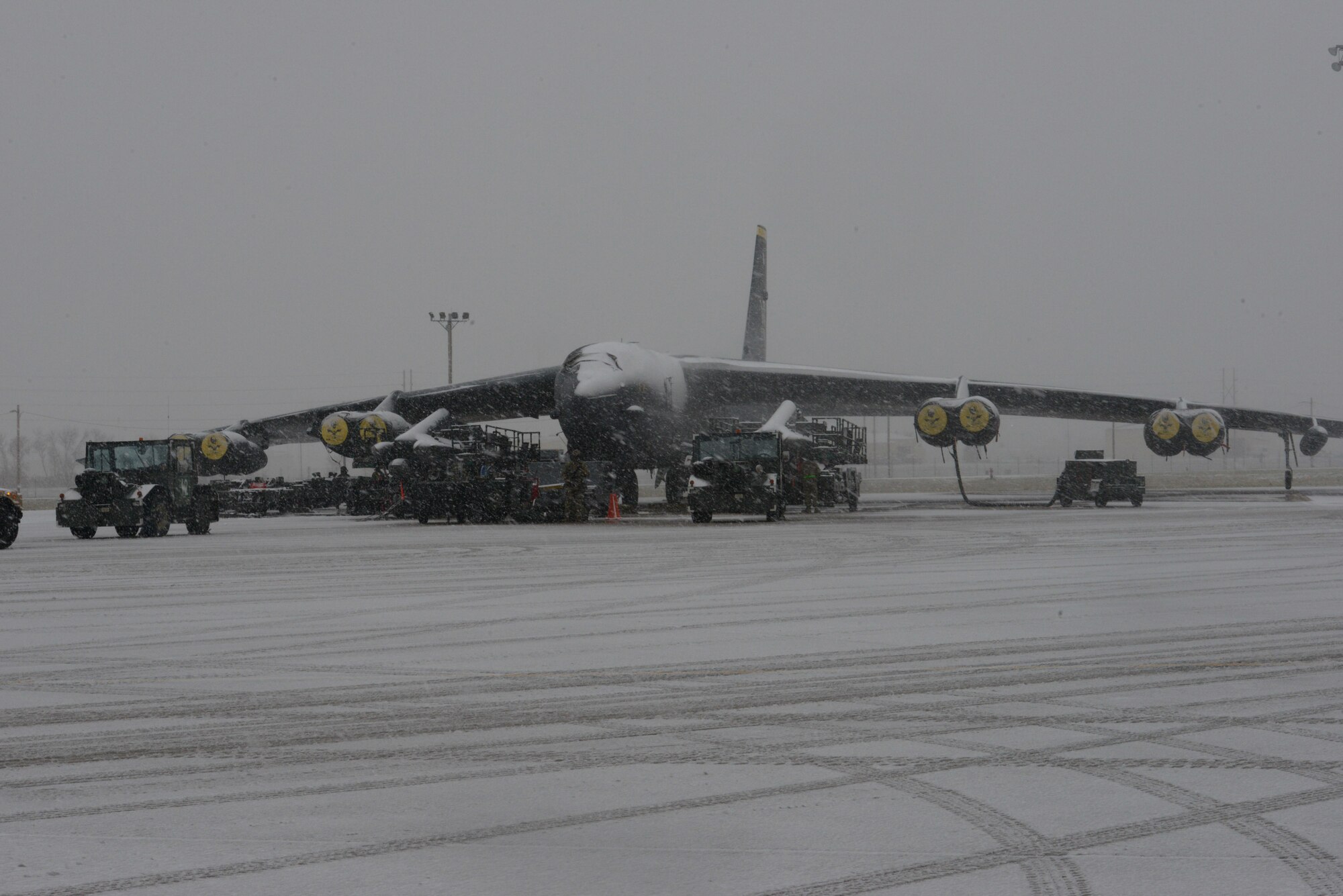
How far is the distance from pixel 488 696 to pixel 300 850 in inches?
101

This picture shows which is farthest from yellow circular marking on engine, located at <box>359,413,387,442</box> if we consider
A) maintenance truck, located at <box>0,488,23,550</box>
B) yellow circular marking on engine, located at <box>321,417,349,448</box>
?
maintenance truck, located at <box>0,488,23,550</box>

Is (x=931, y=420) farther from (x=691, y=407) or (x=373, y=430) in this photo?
(x=373, y=430)

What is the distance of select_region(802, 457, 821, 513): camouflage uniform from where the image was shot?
29.7 meters

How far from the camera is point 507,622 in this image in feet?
31.2

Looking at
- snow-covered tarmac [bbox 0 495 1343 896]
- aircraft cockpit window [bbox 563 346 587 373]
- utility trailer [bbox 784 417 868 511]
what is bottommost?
snow-covered tarmac [bbox 0 495 1343 896]

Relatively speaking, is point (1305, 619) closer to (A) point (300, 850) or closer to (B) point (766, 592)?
(B) point (766, 592)

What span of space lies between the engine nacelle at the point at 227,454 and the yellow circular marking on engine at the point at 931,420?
62.4 feet

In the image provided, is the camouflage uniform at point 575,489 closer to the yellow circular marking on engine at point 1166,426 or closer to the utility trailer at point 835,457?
the utility trailer at point 835,457

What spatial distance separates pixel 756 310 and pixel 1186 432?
578 inches

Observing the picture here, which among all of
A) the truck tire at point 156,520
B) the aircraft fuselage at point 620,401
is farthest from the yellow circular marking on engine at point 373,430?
the truck tire at point 156,520

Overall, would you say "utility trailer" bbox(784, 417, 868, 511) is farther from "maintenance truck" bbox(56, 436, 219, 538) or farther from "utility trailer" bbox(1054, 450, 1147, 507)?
"maintenance truck" bbox(56, 436, 219, 538)

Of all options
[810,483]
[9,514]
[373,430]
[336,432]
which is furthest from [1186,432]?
[9,514]

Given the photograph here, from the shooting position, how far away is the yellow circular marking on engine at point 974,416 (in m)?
29.9

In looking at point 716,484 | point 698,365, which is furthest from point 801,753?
point 698,365
